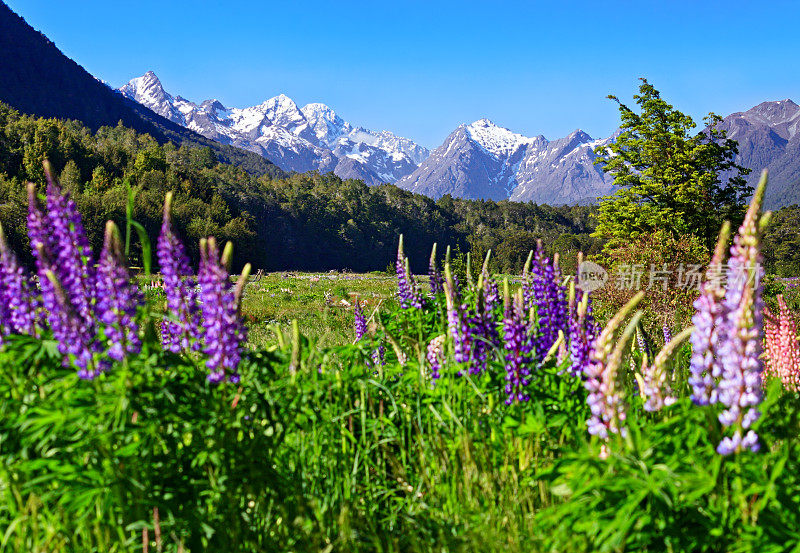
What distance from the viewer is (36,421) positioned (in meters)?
2.36

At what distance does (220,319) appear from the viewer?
269 cm

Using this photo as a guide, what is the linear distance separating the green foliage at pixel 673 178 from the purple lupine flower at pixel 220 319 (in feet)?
99.4

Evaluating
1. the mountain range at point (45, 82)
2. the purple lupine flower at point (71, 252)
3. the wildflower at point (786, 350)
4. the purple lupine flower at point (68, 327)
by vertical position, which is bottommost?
the wildflower at point (786, 350)

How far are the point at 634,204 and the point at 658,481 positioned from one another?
33.6 metres

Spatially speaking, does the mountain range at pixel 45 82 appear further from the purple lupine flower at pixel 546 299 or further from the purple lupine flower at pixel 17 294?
the purple lupine flower at pixel 546 299

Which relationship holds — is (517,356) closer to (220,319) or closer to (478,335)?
(478,335)

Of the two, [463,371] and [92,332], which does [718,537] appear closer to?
[463,371]

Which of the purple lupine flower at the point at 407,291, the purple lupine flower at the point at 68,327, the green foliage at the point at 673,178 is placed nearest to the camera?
the purple lupine flower at the point at 68,327

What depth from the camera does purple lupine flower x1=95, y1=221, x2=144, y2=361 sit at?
254 centimetres

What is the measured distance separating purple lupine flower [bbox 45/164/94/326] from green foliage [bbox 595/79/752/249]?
100.0ft

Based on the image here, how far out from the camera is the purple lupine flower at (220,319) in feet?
8.70

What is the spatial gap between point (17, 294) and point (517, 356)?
9.51 ft

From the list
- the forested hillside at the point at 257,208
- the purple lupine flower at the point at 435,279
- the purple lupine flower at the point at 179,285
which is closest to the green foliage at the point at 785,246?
the forested hillside at the point at 257,208

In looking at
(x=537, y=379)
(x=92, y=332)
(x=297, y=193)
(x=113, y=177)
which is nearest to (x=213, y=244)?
(x=92, y=332)
